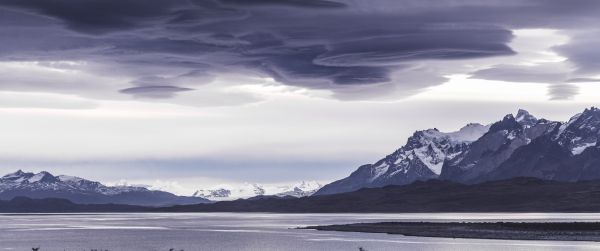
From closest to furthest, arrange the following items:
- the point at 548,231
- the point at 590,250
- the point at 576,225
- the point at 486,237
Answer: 1. the point at 590,250
2. the point at 486,237
3. the point at 548,231
4. the point at 576,225

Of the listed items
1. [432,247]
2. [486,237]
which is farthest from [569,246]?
[486,237]

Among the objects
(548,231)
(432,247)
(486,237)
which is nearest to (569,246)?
(432,247)

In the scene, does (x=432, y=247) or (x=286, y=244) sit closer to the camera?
(x=432, y=247)

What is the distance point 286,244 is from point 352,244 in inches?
451

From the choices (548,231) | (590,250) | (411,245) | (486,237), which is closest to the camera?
(590,250)

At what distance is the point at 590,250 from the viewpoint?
124 metres

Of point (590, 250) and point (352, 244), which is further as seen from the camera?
point (352, 244)

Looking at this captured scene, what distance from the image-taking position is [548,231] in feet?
579

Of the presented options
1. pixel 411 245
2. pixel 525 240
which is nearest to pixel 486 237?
pixel 525 240

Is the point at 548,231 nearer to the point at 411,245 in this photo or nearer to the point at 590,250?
the point at 411,245

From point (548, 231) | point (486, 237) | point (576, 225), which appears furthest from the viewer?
point (576, 225)

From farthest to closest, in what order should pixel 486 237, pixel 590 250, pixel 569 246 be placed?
pixel 486 237, pixel 569 246, pixel 590 250

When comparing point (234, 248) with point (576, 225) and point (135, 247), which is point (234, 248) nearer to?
point (135, 247)

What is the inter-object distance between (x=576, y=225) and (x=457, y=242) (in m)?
48.0
